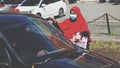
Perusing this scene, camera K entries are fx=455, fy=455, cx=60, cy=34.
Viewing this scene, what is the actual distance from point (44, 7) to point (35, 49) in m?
21.1

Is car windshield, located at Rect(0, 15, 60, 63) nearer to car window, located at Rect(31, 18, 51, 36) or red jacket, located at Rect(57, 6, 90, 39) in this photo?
car window, located at Rect(31, 18, 51, 36)

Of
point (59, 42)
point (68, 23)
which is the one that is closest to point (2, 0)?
point (68, 23)

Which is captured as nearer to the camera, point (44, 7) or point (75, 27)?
point (75, 27)

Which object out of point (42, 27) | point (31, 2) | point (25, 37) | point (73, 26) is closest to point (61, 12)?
point (31, 2)

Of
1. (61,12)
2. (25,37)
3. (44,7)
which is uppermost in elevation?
(25,37)

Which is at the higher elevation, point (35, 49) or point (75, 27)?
point (35, 49)

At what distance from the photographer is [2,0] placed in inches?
1439

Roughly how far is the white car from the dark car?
746 inches

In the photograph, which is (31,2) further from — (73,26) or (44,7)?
(73,26)

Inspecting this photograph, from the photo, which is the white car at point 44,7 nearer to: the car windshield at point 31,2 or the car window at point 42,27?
the car windshield at point 31,2

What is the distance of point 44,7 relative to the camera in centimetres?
2631

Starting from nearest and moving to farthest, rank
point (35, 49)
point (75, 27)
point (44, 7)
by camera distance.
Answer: point (35, 49), point (75, 27), point (44, 7)

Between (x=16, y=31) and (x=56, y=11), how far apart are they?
2268 centimetres

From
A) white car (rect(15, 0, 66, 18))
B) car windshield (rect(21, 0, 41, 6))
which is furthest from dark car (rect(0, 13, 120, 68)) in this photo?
car windshield (rect(21, 0, 41, 6))
